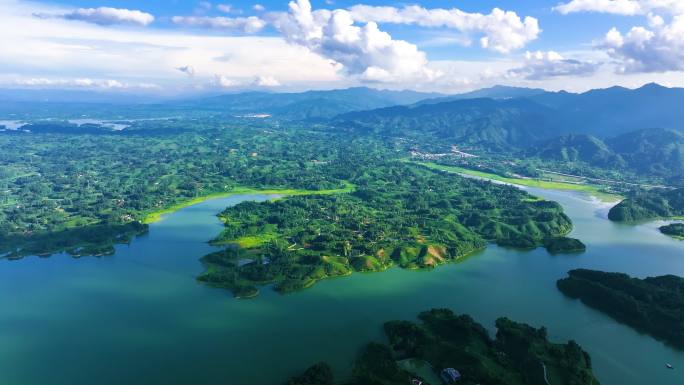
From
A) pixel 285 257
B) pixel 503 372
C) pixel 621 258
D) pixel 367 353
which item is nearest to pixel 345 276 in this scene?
pixel 285 257

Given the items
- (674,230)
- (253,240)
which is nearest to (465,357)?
(253,240)

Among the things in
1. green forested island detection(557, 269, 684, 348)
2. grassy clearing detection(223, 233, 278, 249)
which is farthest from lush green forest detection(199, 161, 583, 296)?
green forested island detection(557, 269, 684, 348)

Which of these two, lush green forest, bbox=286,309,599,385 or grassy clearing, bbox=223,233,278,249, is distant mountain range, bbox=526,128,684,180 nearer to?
lush green forest, bbox=286,309,599,385

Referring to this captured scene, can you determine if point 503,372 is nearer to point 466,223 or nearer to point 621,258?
point 621,258

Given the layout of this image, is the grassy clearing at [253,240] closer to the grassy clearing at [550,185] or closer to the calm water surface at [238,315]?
the calm water surface at [238,315]

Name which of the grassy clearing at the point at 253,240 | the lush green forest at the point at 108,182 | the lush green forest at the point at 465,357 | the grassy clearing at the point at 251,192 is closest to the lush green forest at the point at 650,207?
the grassy clearing at the point at 251,192
